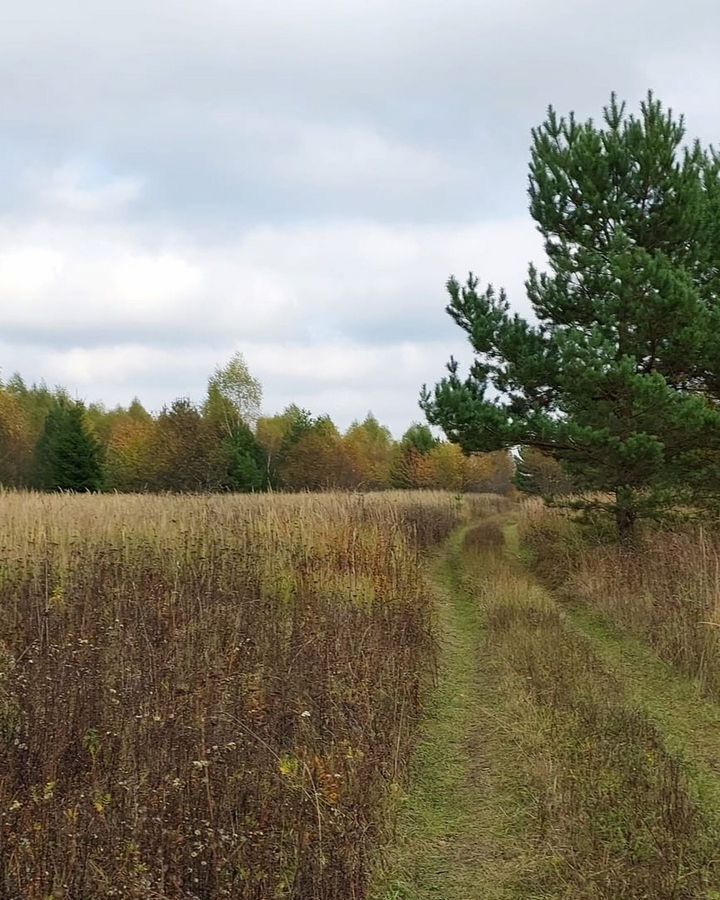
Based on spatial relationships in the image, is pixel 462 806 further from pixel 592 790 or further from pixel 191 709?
pixel 191 709

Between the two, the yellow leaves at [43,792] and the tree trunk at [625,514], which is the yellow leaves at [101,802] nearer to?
the yellow leaves at [43,792]

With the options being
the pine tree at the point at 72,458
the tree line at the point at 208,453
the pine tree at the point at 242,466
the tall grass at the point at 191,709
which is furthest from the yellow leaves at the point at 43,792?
the pine tree at the point at 72,458

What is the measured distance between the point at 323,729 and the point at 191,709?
85 centimetres

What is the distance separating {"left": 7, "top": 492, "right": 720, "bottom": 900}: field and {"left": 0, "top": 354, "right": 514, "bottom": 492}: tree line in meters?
16.4

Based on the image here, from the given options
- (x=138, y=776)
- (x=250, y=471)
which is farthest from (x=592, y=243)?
(x=250, y=471)

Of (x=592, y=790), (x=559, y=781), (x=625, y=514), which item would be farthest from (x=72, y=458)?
(x=592, y=790)

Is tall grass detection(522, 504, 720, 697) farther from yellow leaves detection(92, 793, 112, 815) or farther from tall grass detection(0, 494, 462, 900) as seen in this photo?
yellow leaves detection(92, 793, 112, 815)

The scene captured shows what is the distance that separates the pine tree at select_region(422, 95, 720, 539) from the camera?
10.2m

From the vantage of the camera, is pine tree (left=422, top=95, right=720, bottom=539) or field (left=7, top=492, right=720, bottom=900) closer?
field (left=7, top=492, right=720, bottom=900)

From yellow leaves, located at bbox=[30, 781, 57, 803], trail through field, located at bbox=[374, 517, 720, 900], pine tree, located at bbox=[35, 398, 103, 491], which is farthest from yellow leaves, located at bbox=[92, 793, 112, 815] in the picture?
pine tree, located at bbox=[35, 398, 103, 491]

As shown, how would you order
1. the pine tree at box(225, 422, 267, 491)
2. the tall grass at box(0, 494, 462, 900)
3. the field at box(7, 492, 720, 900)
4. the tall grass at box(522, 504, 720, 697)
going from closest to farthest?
the tall grass at box(0, 494, 462, 900), the field at box(7, 492, 720, 900), the tall grass at box(522, 504, 720, 697), the pine tree at box(225, 422, 267, 491)

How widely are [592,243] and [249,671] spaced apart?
989 centimetres

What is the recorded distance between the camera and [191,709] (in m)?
3.79

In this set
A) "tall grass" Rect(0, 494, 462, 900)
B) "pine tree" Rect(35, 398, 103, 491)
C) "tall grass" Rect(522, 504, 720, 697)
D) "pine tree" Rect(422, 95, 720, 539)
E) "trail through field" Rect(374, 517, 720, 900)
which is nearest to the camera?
"tall grass" Rect(0, 494, 462, 900)
